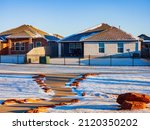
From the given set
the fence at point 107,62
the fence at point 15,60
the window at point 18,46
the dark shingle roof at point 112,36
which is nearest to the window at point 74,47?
the dark shingle roof at point 112,36

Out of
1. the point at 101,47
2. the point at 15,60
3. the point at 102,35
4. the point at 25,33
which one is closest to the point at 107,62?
the point at 101,47

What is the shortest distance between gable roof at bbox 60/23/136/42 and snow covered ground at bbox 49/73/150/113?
54.8 feet

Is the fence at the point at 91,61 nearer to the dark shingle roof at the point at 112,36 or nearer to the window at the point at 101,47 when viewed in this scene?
the window at the point at 101,47

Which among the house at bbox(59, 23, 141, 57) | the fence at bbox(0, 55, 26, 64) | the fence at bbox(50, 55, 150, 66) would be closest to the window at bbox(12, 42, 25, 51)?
the fence at bbox(0, 55, 26, 64)

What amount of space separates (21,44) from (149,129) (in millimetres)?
34404

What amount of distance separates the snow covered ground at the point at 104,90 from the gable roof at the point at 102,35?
16710 mm

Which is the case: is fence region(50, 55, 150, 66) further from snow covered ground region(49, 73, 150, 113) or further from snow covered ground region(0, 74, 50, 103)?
snow covered ground region(0, 74, 50, 103)

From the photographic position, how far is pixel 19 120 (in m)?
8.51

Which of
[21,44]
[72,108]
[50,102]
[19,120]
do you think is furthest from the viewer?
[21,44]

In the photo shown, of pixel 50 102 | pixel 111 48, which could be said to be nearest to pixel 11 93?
pixel 50 102

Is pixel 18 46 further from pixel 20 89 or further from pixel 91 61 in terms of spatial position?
pixel 20 89

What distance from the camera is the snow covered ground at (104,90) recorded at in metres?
10.9

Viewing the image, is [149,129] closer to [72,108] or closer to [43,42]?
[72,108]

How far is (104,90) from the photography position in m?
14.6
